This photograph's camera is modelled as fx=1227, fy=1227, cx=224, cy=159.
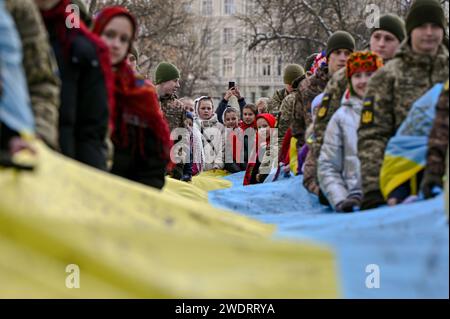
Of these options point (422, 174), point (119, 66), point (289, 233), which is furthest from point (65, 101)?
point (422, 174)

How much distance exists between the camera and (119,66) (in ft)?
25.7

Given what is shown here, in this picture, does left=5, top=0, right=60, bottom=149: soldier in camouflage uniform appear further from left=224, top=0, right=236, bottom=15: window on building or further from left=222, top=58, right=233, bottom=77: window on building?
left=224, top=0, right=236, bottom=15: window on building

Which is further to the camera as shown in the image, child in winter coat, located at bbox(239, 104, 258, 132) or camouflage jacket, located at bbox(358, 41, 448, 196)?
child in winter coat, located at bbox(239, 104, 258, 132)

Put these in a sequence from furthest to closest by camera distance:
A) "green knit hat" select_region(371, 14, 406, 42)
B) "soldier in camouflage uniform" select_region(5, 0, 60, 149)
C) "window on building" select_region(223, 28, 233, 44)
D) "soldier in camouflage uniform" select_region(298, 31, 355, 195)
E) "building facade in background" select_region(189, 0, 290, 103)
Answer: "window on building" select_region(223, 28, 233, 44) < "building facade in background" select_region(189, 0, 290, 103) < "soldier in camouflage uniform" select_region(298, 31, 355, 195) < "green knit hat" select_region(371, 14, 406, 42) < "soldier in camouflage uniform" select_region(5, 0, 60, 149)

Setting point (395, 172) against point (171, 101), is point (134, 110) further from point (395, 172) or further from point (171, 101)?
point (171, 101)

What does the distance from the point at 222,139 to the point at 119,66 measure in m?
12.4

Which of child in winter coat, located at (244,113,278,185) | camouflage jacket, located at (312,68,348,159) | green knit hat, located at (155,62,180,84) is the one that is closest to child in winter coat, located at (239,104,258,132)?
child in winter coat, located at (244,113,278,185)

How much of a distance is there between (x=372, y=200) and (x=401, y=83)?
0.81 meters

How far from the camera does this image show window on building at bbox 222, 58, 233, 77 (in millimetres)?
108062

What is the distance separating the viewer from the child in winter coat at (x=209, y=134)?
19594 mm

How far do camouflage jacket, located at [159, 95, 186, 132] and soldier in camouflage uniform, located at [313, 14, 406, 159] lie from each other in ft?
16.6

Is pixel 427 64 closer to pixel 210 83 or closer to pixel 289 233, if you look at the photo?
pixel 289 233

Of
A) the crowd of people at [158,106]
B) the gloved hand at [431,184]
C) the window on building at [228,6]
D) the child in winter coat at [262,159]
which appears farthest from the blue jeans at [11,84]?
the window on building at [228,6]
